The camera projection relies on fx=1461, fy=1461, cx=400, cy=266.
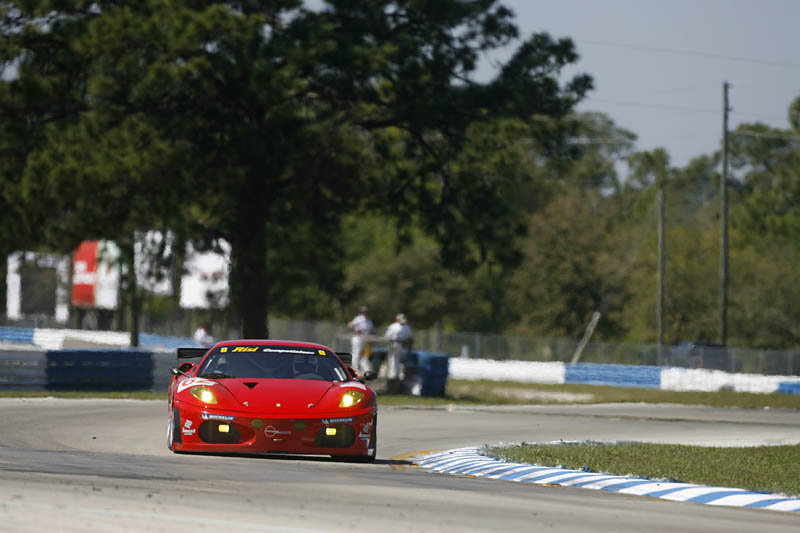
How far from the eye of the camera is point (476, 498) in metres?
10.5

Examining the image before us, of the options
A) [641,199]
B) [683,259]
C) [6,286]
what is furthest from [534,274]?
[6,286]

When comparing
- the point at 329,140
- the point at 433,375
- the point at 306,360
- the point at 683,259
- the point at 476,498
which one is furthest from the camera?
the point at 683,259

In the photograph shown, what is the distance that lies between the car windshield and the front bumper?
731 millimetres

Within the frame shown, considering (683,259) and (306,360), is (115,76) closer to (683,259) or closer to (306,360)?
(306,360)

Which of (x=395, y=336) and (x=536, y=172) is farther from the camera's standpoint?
(x=536, y=172)

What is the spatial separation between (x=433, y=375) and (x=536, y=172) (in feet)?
218

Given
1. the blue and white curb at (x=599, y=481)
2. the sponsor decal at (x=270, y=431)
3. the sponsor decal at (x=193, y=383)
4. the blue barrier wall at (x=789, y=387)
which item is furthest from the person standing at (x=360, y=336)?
the sponsor decal at (x=270, y=431)

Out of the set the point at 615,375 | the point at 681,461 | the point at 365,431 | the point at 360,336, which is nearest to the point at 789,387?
the point at 615,375

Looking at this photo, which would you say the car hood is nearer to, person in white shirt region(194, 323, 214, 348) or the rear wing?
the rear wing

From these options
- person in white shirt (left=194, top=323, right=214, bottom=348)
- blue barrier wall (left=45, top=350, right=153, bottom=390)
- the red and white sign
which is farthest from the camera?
the red and white sign

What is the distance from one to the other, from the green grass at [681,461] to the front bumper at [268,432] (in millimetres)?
1917

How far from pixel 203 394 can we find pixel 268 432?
83 cm

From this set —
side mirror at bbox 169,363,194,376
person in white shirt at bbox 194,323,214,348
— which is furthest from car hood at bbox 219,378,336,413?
person in white shirt at bbox 194,323,214,348

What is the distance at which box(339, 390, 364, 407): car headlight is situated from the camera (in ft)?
46.6
